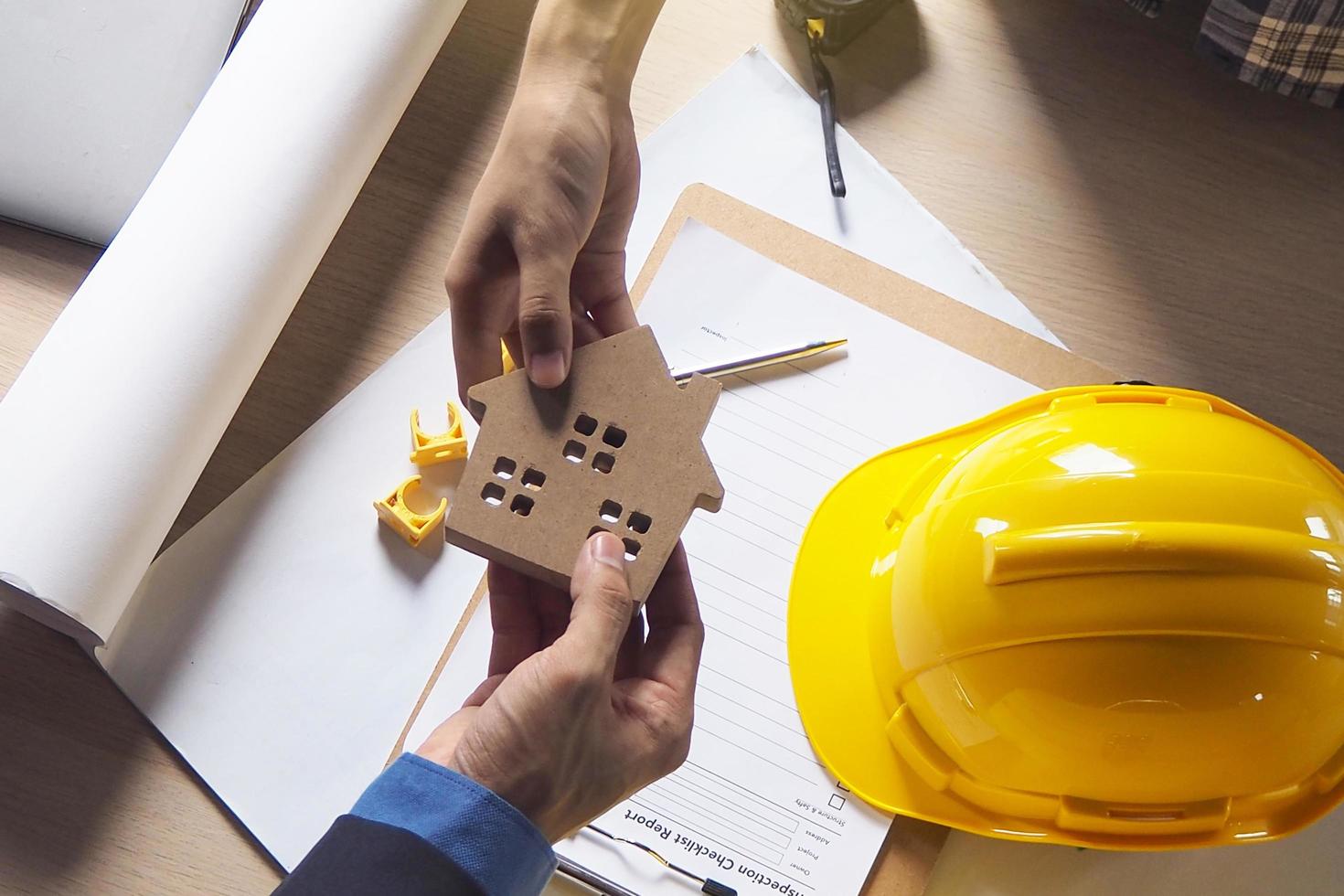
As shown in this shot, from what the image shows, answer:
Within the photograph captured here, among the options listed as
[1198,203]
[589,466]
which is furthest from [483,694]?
[1198,203]

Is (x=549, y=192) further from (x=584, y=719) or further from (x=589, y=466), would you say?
(x=584, y=719)

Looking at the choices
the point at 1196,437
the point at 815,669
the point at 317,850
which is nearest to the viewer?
the point at 317,850

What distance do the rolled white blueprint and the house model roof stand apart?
0.76 feet

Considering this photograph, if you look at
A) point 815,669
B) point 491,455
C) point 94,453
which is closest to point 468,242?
point 491,455

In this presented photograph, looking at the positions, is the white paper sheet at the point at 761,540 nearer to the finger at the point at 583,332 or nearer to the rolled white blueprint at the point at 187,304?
the finger at the point at 583,332

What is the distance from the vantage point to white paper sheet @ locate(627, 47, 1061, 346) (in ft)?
2.49

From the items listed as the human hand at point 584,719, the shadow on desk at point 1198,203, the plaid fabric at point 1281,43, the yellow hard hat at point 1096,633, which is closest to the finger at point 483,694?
the human hand at point 584,719

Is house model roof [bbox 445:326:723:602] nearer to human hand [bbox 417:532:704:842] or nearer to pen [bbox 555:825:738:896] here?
human hand [bbox 417:532:704:842]

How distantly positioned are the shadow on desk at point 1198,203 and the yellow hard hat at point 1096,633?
106 mm

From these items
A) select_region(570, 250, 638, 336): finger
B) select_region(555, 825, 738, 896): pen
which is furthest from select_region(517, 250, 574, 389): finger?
select_region(555, 825, 738, 896): pen

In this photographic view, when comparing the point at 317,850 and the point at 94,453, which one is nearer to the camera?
the point at 317,850

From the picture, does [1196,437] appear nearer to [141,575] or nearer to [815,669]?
[815,669]

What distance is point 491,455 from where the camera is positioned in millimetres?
522

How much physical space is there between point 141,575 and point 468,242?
322 millimetres
